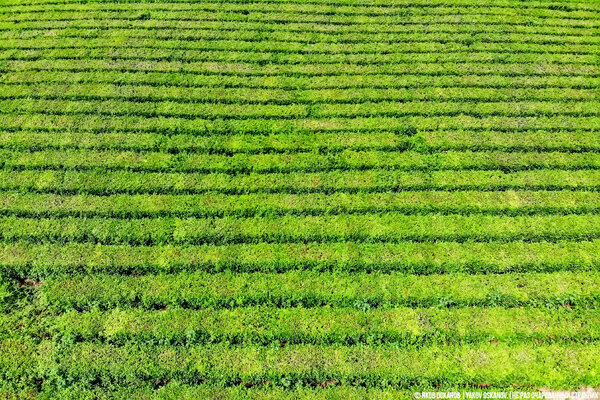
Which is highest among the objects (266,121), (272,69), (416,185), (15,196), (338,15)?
(338,15)

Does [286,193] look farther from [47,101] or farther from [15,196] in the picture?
[47,101]

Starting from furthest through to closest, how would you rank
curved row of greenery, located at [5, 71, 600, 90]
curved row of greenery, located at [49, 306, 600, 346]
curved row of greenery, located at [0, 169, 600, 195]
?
curved row of greenery, located at [5, 71, 600, 90]
curved row of greenery, located at [0, 169, 600, 195]
curved row of greenery, located at [49, 306, 600, 346]

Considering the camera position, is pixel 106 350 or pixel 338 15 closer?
pixel 106 350

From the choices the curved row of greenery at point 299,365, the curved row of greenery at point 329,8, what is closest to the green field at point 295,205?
the curved row of greenery at point 299,365

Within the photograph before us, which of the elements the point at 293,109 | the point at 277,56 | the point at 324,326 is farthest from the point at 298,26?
the point at 324,326

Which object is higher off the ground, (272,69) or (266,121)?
(272,69)

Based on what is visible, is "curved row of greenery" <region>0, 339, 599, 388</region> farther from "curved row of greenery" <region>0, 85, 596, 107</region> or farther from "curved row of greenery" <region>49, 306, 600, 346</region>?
"curved row of greenery" <region>0, 85, 596, 107</region>

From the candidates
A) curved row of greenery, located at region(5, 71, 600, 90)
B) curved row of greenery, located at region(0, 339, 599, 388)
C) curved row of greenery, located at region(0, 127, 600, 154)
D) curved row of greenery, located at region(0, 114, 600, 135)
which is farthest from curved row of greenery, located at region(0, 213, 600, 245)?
curved row of greenery, located at region(5, 71, 600, 90)

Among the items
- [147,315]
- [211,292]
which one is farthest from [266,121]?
[147,315]

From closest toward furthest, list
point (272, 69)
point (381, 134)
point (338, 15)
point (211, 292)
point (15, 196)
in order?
point (211, 292) < point (15, 196) < point (381, 134) < point (272, 69) < point (338, 15)

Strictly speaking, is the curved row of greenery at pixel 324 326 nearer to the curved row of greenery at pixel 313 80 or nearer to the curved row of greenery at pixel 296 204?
the curved row of greenery at pixel 296 204
